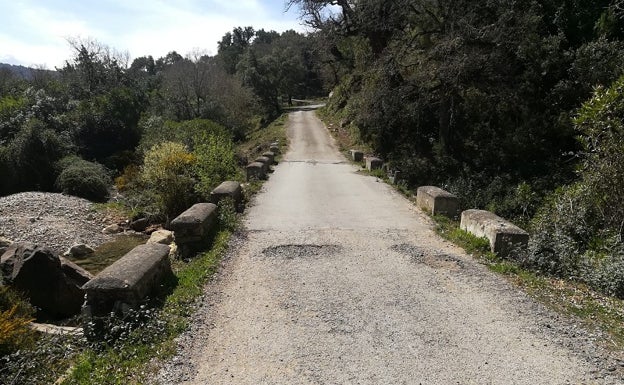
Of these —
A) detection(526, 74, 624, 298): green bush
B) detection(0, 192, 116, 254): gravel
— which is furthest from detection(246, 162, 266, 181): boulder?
detection(526, 74, 624, 298): green bush

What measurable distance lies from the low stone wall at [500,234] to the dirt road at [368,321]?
1.73 ft

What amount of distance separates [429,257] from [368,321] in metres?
2.58

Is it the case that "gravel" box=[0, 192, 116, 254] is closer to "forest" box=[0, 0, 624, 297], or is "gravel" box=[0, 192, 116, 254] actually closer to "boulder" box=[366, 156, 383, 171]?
"forest" box=[0, 0, 624, 297]

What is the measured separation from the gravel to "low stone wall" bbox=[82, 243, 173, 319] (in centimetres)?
737

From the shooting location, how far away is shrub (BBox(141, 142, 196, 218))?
11516mm

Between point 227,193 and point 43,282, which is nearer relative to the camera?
point 43,282

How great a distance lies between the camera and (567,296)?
5.77 metres

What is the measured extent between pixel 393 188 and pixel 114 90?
20692 millimetres

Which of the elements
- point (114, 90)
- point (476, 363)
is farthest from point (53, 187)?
point (476, 363)

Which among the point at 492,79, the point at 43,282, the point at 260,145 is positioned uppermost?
the point at 492,79

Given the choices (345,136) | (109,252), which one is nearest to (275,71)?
(345,136)

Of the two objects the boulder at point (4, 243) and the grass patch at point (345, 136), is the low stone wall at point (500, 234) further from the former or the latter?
the grass patch at point (345, 136)

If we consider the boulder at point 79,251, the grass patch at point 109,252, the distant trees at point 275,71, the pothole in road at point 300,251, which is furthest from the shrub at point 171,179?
the distant trees at point 275,71

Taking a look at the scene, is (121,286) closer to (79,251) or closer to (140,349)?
(140,349)
